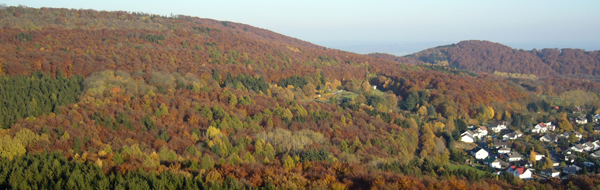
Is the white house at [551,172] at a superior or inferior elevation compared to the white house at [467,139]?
superior

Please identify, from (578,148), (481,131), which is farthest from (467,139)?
(578,148)

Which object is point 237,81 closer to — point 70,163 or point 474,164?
point 474,164

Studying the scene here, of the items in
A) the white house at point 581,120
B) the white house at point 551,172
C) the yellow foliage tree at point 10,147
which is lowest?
the yellow foliage tree at point 10,147

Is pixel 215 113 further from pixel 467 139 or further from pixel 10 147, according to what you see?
pixel 467 139

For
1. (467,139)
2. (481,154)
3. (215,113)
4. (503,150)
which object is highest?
(503,150)

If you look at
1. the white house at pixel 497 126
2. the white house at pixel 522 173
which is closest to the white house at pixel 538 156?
the white house at pixel 522 173

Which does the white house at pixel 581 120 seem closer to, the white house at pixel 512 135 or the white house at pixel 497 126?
the white house at pixel 497 126
